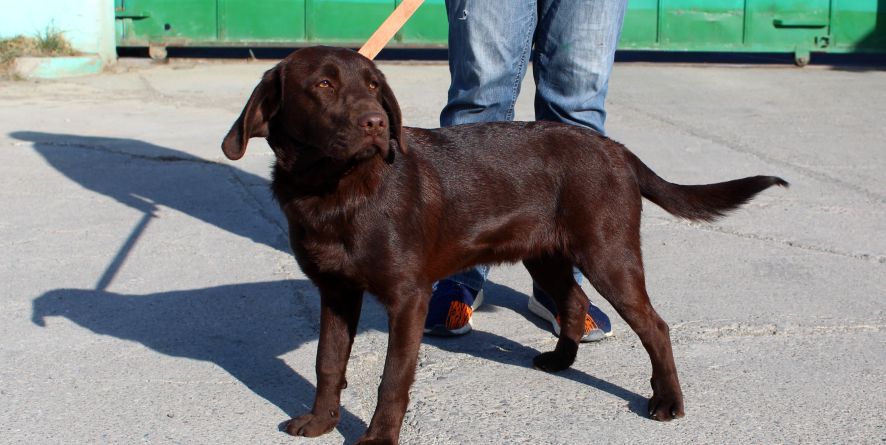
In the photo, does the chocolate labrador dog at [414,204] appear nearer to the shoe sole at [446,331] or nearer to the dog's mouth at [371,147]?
the dog's mouth at [371,147]

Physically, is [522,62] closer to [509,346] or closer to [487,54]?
[487,54]

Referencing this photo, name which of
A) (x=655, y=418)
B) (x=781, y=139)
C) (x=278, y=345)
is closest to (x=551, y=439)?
(x=655, y=418)

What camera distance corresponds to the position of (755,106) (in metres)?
8.43

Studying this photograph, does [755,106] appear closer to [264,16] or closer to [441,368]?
[264,16]

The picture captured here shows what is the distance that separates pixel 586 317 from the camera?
11.9ft

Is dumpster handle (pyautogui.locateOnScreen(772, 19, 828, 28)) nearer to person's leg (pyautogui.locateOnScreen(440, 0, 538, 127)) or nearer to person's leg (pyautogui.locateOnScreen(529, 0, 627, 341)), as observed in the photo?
person's leg (pyautogui.locateOnScreen(529, 0, 627, 341))

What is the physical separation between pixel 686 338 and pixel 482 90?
1089 mm

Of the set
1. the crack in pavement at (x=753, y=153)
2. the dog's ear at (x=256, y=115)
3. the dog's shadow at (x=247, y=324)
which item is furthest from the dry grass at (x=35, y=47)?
the dog's ear at (x=256, y=115)

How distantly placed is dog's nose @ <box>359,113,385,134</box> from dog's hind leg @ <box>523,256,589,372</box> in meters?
0.97

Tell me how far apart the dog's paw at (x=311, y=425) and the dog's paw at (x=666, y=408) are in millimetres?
898

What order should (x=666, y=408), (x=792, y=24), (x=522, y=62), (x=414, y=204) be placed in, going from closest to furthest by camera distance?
(x=414, y=204) → (x=666, y=408) → (x=522, y=62) → (x=792, y=24)

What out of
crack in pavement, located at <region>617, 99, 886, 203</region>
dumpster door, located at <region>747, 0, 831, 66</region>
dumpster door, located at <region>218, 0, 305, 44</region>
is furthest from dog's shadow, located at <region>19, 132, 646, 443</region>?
dumpster door, located at <region>747, 0, 831, 66</region>

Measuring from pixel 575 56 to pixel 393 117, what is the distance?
97 centimetres

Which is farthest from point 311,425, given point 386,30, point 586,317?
point 386,30
